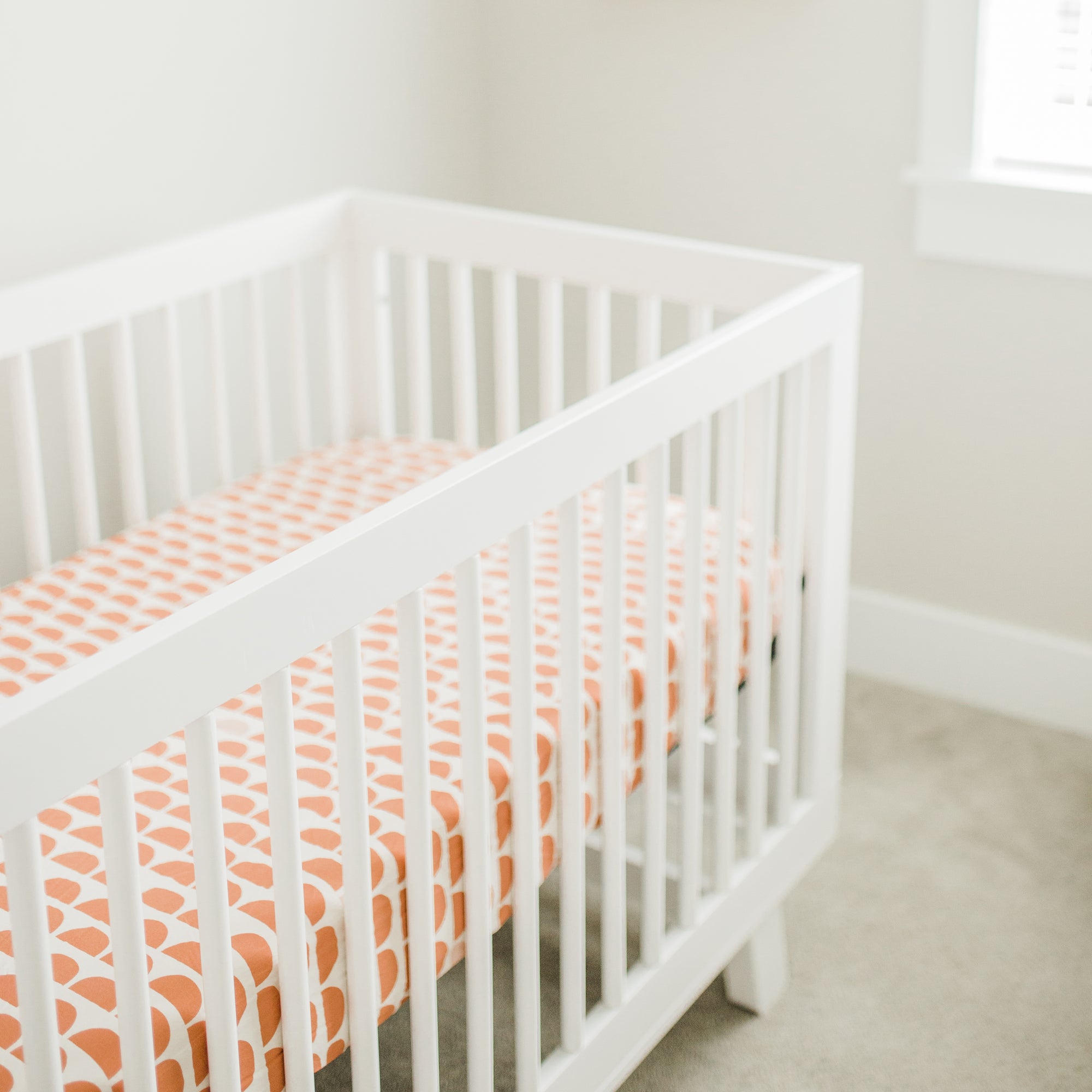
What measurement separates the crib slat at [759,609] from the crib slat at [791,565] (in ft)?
0.06

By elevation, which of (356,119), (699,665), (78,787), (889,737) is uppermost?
(356,119)

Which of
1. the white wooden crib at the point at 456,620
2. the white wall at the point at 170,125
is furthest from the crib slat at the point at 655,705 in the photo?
the white wall at the point at 170,125

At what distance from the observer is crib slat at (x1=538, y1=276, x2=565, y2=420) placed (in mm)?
1808

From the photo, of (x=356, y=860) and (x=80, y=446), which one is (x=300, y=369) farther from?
(x=356, y=860)

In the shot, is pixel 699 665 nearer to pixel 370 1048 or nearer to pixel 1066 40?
pixel 370 1048

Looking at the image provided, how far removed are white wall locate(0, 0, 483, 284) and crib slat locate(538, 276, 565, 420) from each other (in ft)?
1.87

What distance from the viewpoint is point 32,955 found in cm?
82

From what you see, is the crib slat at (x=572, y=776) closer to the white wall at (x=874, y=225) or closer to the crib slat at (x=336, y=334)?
the crib slat at (x=336, y=334)

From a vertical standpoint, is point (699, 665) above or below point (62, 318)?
below

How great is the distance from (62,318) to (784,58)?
4.05 feet

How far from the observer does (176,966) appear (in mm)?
1039

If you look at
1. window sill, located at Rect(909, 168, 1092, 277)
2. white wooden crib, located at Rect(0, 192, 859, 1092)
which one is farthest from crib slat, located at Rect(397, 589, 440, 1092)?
window sill, located at Rect(909, 168, 1092, 277)

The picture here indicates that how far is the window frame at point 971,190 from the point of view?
2.07 m

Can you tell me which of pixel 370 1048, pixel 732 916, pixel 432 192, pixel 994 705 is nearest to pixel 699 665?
pixel 732 916
